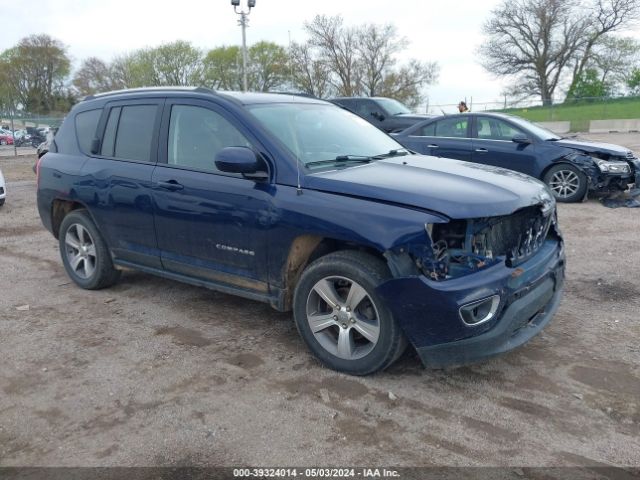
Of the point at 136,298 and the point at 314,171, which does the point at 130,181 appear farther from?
the point at 314,171

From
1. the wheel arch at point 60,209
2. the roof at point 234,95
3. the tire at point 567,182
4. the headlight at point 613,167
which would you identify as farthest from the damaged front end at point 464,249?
the headlight at point 613,167

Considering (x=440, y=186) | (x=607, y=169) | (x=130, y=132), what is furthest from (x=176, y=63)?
(x=440, y=186)

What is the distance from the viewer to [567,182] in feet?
31.0

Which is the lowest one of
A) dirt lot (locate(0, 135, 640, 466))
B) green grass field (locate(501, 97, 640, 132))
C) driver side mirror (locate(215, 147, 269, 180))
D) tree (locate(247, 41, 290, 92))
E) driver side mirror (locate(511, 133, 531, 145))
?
dirt lot (locate(0, 135, 640, 466))

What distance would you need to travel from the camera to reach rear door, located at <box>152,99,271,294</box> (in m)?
3.98

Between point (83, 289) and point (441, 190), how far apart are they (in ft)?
12.5

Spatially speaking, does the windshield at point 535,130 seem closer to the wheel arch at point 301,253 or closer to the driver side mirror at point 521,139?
the driver side mirror at point 521,139

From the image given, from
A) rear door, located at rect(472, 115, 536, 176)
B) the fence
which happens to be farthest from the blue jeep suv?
the fence

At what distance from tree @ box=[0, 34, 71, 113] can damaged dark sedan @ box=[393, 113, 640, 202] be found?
227ft

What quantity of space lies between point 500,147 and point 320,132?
6.27m

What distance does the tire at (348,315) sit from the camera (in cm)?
342

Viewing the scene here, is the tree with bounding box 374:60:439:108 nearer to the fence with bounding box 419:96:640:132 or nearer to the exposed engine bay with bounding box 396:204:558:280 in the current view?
the fence with bounding box 419:96:640:132

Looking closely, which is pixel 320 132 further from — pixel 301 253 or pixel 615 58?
pixel 615 58

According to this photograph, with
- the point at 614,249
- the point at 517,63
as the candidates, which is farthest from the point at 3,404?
the point at 517,63
